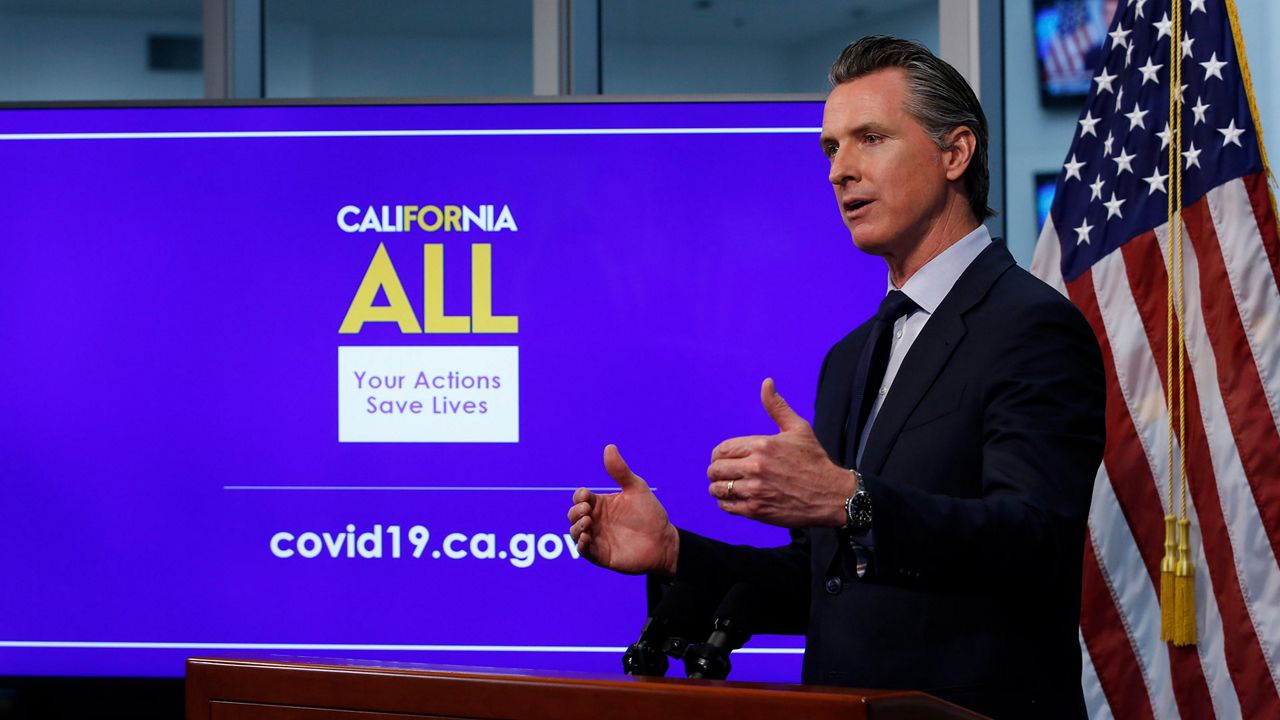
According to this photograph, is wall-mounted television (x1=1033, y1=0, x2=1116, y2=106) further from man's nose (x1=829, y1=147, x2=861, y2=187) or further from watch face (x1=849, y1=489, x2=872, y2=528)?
watch face (x1=849, y1=489, x2=872, y2=528)

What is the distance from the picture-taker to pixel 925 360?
1524 mm

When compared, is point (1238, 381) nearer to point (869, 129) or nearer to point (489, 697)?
point (869, 129)

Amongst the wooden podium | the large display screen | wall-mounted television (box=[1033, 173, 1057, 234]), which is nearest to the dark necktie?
the wooden podium

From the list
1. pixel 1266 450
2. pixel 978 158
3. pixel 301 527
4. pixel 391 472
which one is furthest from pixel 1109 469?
pixel 301 527

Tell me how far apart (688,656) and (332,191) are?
6.50 ft

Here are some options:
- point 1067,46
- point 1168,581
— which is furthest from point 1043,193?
point 1168,581

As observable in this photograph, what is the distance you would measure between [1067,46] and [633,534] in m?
2.61

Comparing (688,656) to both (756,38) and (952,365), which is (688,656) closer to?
(952,365)

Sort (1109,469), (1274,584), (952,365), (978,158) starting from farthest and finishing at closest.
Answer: (1109,469) → (1274,584) → (978,158) → (952,365)

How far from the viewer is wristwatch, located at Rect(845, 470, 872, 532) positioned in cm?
125

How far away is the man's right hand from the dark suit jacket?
31 millimetres

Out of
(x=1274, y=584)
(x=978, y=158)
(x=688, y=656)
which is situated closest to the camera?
(x=688, y=656)

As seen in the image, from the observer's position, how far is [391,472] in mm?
2898

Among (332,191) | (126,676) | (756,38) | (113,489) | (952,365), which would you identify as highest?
(756,38)
